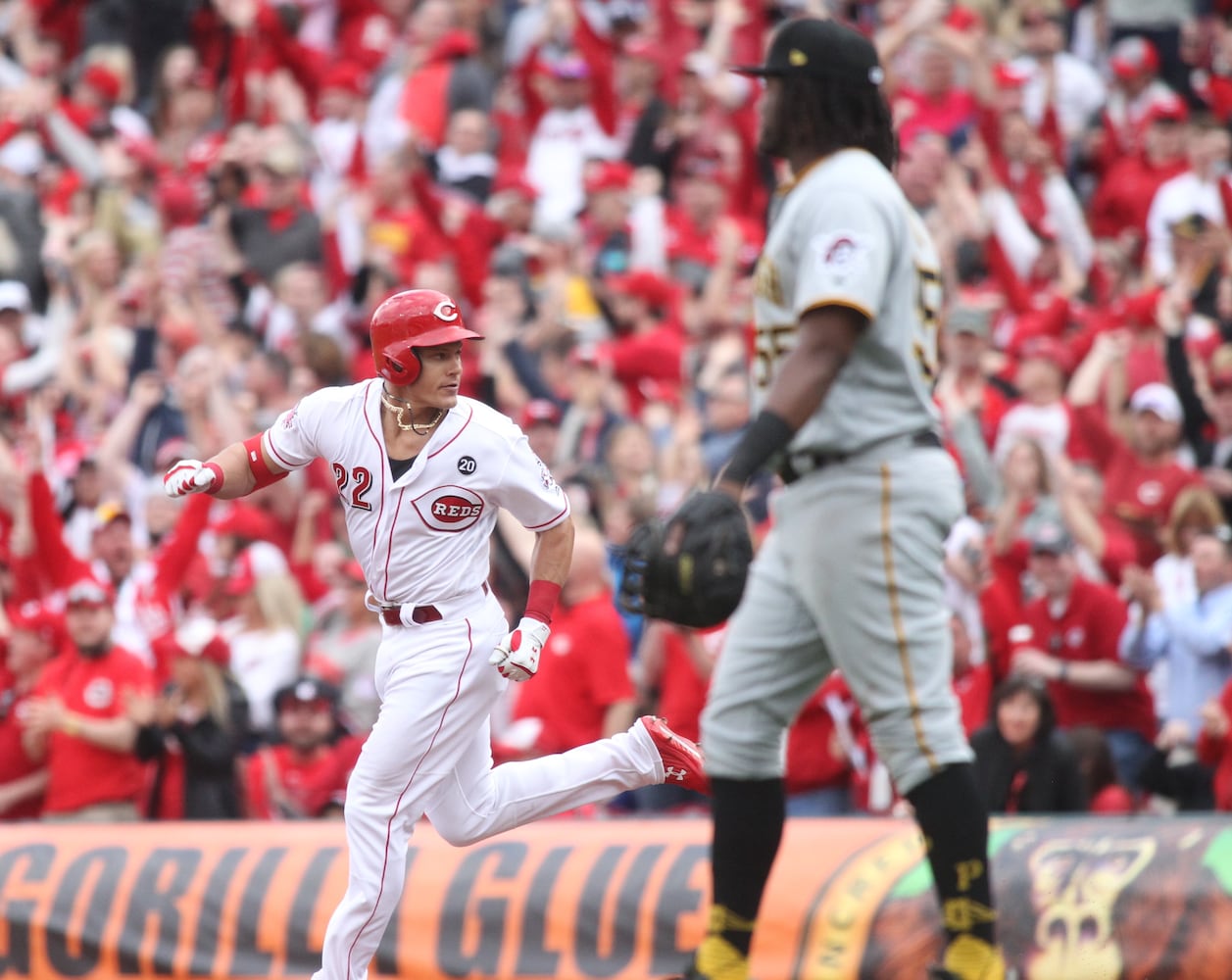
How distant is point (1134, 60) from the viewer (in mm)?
13461

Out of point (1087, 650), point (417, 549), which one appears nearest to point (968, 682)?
point (1087, 650)

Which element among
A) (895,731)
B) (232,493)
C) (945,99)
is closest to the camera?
(895,731)

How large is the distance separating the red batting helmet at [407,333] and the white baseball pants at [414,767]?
728mm

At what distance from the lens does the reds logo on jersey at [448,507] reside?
5.42 metres

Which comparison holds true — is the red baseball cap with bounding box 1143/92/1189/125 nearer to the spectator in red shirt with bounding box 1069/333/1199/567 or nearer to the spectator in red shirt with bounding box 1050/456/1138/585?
the spectator in red shirt with bounding box 1069/333/1199/567

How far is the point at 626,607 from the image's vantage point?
4.52m

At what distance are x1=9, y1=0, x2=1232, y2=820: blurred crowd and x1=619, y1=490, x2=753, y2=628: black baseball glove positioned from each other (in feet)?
2.70

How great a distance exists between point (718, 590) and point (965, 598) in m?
4.63

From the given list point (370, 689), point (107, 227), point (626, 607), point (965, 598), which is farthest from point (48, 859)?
point (107, 227)

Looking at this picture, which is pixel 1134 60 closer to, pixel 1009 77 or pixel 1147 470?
pixel 1009 77

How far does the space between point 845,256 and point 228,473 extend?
1.88m

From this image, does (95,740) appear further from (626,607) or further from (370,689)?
(626,607)

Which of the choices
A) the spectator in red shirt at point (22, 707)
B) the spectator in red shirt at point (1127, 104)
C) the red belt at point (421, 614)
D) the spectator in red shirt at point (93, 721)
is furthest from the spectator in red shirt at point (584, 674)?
the spectator in red shirt at point (1127, 104)

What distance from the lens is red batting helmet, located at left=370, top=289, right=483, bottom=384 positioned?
17.3ft
